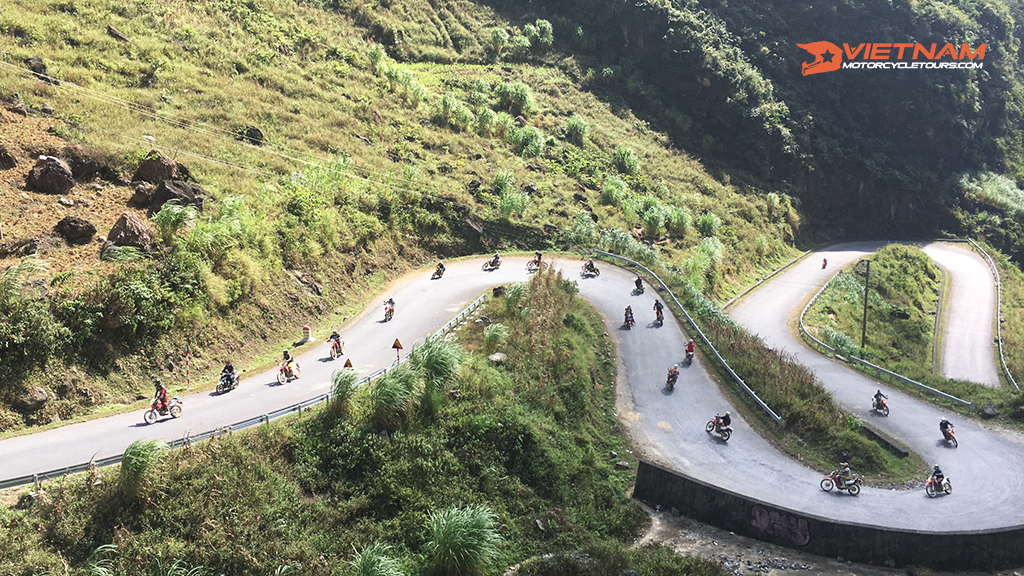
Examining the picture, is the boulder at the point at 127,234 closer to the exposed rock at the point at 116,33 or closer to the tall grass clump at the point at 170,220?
the tall grass clump at the point at 170,220

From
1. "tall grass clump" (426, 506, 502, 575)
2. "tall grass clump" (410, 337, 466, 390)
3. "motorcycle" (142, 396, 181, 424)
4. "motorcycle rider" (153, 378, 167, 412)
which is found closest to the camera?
"tall grass clump" (426, 506, 502, 575)

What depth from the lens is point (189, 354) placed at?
22031 mm

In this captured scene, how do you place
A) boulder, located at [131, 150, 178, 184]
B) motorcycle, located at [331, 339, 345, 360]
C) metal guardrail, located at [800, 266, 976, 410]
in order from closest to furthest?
motorcycle, located at [331, 339, 345, 360], boulder, located at [131, 150, 178, 184], metal guardrail, located at [800, 266, 976, 410]

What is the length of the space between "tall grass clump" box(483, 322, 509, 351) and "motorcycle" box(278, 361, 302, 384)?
6.86 metres

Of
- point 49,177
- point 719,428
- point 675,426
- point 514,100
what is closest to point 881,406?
point 719,428

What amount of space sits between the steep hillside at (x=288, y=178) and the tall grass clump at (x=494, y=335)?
8381mm

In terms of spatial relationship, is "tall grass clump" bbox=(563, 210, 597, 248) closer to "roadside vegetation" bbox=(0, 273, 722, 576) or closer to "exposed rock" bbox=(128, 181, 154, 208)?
"roadside vegetation" bbox=(0, 273, 722, 576)

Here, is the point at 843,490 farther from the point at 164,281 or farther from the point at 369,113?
the point at 369,113

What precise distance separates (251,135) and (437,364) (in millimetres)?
23761

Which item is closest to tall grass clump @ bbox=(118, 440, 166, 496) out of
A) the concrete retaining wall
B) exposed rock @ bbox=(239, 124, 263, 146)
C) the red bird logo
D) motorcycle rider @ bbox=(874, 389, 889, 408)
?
the concrete retaining wall

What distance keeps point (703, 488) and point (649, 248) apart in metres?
28.2

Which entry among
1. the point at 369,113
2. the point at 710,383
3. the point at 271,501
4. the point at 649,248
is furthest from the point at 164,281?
the point at 649,248

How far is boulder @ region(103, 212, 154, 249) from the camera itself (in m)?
23.1

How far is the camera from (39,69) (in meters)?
32.6
